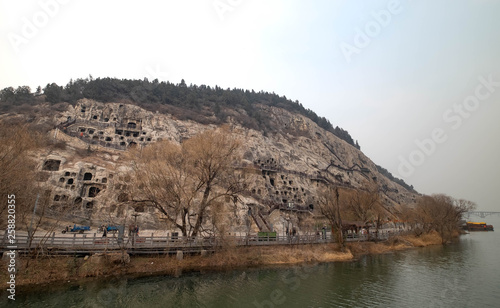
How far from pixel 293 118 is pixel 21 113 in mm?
101199

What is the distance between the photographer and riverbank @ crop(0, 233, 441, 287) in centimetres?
1850

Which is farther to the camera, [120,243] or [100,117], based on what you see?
[100,117]

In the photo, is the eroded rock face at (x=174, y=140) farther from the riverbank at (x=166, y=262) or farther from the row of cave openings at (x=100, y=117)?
the riverbank at (x=166, y=262)

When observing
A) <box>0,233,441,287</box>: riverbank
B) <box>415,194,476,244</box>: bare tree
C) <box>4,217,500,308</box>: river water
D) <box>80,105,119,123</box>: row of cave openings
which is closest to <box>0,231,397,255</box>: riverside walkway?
<box>0,233,441,287</box>: riverbank

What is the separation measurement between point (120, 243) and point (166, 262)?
4.55 meters

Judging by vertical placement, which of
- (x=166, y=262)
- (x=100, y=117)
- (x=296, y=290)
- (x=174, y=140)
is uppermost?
(x=100, y=117)

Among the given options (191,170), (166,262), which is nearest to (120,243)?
(166,262)

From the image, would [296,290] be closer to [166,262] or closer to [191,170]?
[166,262]

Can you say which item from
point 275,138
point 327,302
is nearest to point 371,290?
point 327,302

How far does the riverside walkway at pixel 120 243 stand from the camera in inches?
756

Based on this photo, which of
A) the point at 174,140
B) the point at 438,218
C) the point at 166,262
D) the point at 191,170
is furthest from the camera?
the point at 174,140

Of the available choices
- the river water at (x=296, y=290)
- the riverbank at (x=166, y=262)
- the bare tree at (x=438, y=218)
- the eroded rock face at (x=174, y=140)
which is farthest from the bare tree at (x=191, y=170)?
the bare tree at (x=438, y=218)

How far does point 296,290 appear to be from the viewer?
1892 cm

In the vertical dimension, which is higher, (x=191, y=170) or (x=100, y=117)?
(x=100, y=117)
